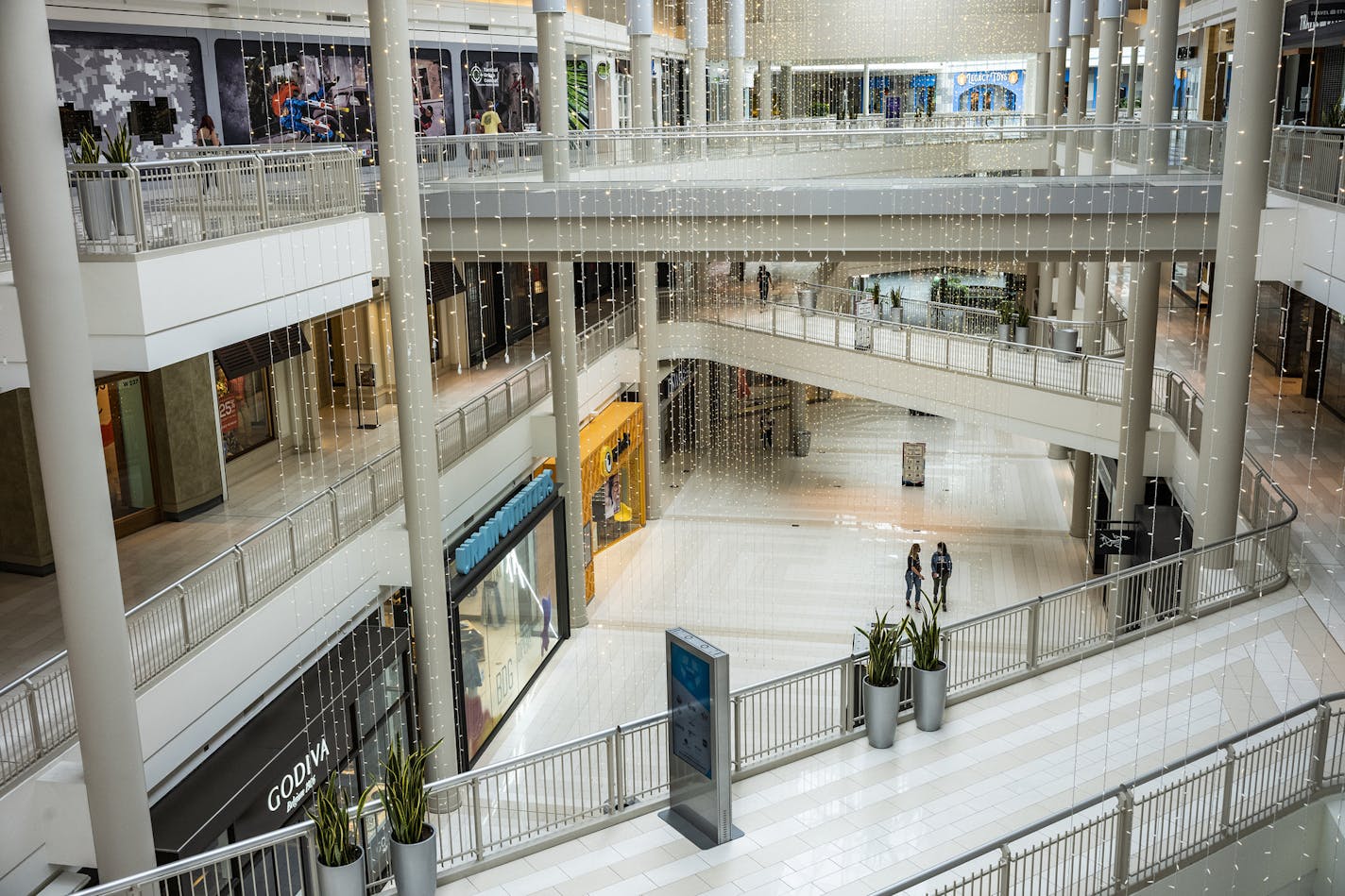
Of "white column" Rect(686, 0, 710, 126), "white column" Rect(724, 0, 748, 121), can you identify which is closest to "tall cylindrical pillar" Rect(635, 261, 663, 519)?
"white column" Rect(686, 0, 710, 126)

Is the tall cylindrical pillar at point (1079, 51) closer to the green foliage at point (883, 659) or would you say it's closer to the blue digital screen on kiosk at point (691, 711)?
the green foliage at point (883, 659)

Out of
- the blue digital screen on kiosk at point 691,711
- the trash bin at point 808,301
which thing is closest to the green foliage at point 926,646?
the blue digital screen on kiosk at point 691,711

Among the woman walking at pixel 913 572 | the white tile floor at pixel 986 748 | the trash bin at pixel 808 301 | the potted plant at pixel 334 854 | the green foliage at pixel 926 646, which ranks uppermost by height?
the trash bin at pixel 808 301

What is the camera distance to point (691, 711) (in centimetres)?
802

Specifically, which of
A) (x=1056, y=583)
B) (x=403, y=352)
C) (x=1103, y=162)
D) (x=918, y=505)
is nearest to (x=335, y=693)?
(x=403, y=352)

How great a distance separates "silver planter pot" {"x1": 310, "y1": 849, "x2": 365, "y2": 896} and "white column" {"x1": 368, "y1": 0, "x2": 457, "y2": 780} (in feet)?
13.7

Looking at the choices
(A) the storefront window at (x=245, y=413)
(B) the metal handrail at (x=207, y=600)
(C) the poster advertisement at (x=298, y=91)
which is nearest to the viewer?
(B) the metal handrail at (x=207, y=600)

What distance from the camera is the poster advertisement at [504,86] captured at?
2107 centimetres

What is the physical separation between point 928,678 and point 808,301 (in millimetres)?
14437

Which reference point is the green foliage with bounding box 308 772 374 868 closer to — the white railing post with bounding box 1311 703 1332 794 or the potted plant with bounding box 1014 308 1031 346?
the white railing post with bounding box 1311 703 1332 794

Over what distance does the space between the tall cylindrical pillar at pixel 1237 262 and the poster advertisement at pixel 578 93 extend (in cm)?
1563

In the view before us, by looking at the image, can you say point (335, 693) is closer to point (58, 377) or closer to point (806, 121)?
point (58, 377)

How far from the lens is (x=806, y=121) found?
21.7 metres

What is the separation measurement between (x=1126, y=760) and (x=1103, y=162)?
22.8 feet
